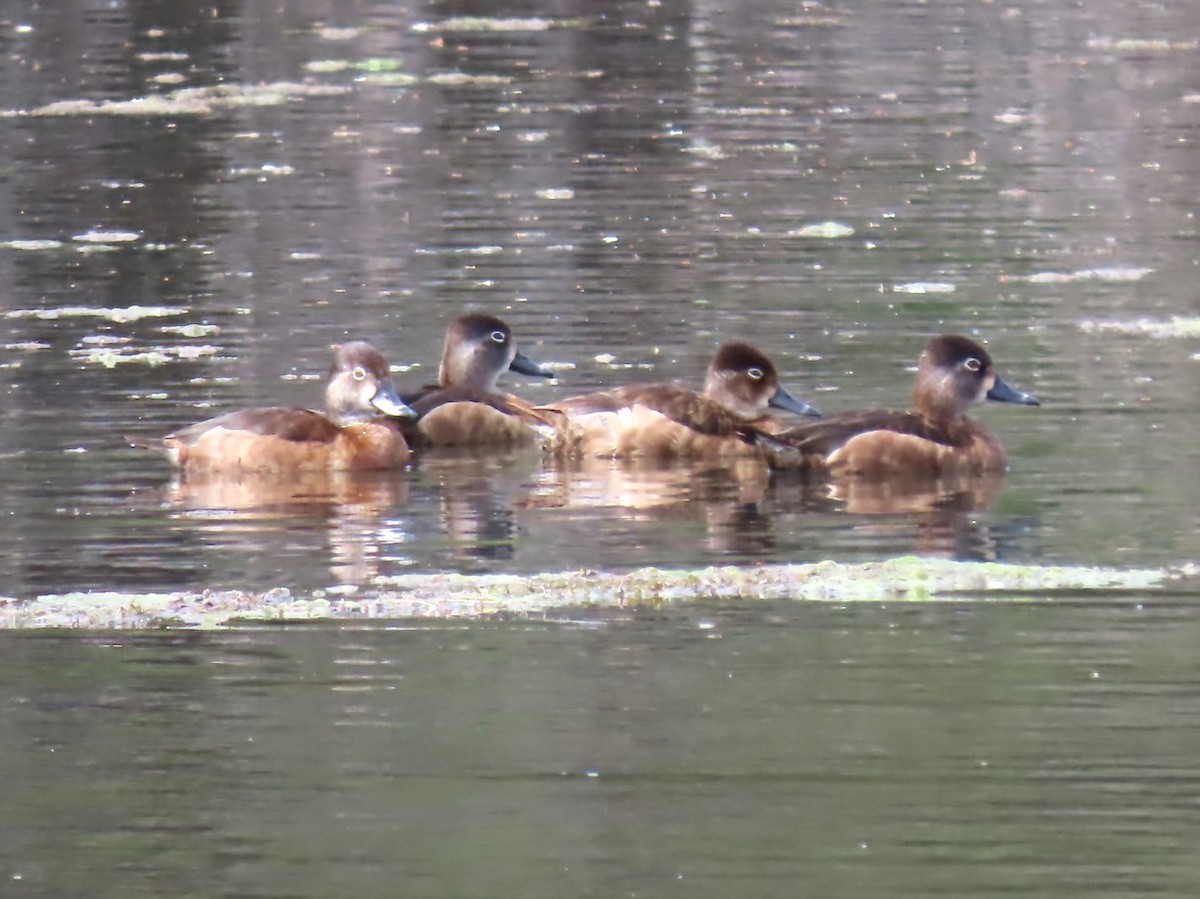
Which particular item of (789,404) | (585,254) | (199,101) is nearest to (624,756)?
(789,404)

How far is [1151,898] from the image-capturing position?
21.7 ft

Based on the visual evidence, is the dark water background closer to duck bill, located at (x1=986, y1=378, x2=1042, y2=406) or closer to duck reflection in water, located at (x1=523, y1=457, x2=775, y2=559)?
duck reflection in water, located at (x1=523, y1=457, x2=775, y2=559)

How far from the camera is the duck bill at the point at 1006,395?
13.3 m

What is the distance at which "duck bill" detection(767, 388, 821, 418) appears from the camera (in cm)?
1327

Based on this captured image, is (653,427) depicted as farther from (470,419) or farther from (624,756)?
(624,756)

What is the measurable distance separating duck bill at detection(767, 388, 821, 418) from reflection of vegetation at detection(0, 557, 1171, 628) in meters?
3.05

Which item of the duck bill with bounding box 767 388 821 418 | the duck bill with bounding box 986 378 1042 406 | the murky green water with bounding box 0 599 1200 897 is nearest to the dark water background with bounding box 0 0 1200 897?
the murky green water with bounding box 0 599 1200 897

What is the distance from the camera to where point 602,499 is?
472 inches

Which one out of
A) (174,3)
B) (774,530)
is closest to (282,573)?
(774,530)

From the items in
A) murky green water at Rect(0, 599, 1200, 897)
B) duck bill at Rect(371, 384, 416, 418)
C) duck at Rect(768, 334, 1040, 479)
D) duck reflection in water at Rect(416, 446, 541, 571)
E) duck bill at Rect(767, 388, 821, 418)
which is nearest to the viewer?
murky green water at Rect(0, 599, 1200, 897)

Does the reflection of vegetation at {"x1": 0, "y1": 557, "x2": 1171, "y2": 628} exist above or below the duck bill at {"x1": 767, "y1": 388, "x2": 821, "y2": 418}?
below

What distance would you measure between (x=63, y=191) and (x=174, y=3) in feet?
52.9

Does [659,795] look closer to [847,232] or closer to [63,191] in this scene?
[847,232]

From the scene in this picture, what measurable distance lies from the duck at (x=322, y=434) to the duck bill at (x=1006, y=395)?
2746 mm
